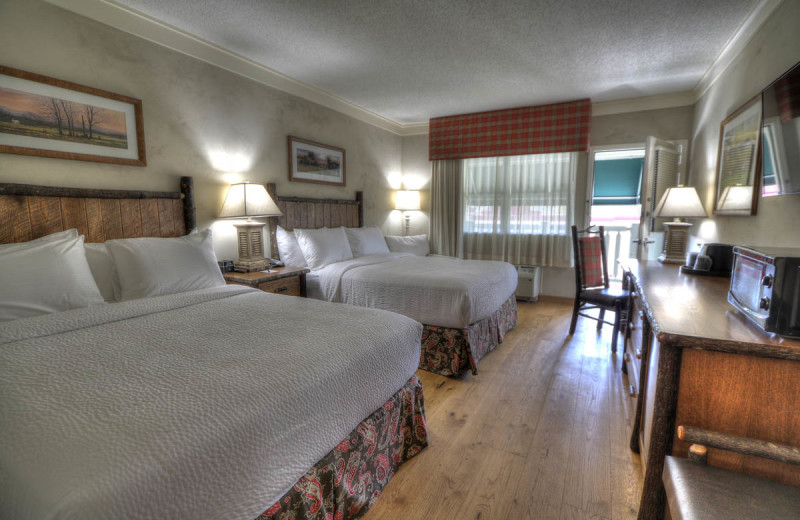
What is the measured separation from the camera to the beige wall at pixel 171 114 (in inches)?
82.2

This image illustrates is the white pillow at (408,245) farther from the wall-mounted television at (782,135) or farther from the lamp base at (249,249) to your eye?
the wall-mounted television at (782,135)

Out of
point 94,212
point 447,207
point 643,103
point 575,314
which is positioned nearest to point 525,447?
point 575,314

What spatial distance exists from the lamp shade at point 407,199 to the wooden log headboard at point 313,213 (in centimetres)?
80

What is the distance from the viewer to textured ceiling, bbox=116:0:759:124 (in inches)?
93.9

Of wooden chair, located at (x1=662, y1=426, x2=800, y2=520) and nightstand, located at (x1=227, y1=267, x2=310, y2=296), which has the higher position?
nightstand, located at (x1=227, y1=267, x2=310, y2=296)

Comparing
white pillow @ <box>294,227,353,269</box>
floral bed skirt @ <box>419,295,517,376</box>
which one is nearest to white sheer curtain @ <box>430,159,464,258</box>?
white pillow @ <box>294,227,353,269</box>

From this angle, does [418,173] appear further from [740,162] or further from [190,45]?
[740,162]

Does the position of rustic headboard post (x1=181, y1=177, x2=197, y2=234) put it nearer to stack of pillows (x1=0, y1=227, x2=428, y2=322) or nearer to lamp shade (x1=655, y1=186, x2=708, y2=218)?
stack of pillows (x1=0, y1=227, x2=428, y2=322)

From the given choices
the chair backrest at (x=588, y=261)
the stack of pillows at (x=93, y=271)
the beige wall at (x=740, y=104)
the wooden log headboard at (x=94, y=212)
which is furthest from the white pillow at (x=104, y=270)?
the beige wall at (x=740, y=104)

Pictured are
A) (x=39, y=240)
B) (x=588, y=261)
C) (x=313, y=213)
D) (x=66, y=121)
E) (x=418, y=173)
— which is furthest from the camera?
(x=418, y=173)

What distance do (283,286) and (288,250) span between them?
0.65m

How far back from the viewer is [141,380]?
3.59 feet

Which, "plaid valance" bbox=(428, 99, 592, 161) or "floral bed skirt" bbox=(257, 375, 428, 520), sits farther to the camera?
"plaid valance" bbox=(428, 99, 592, 161)

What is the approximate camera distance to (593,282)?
11.1 ft
